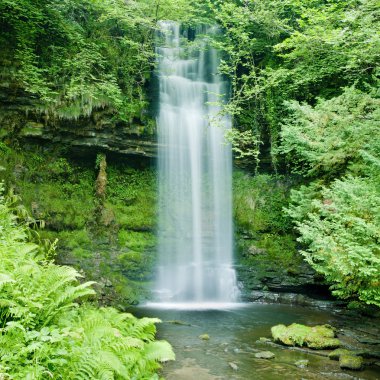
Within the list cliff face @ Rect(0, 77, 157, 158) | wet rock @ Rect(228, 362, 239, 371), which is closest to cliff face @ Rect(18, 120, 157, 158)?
cliff face @ Rect(0, 77, 157, 158)

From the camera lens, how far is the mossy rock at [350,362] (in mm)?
6583

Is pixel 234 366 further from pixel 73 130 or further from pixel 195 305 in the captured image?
pixel 73 130

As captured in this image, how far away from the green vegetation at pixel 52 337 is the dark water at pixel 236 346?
1.85 meters

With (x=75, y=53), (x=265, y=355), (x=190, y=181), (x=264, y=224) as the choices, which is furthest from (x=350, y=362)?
(x=75, y=53)

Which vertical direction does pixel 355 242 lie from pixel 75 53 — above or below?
below

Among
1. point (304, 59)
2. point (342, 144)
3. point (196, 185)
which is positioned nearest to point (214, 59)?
point (304, 59)

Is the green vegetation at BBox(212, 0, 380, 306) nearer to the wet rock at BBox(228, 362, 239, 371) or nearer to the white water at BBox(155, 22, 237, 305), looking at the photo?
the white water at BBox(155, 22, 237, 305)

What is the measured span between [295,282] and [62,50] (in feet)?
38.4

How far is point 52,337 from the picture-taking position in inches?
145

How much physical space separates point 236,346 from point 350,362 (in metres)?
2.33

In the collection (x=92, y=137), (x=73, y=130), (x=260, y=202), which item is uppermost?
(x=73, y=130)

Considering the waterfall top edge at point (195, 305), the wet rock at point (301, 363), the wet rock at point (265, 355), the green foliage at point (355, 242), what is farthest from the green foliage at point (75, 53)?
the wet rock at point (301, 363)

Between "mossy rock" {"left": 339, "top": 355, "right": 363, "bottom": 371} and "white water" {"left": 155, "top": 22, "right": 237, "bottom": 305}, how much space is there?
282 inches

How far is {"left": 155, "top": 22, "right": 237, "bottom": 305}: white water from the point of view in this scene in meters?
14.4
